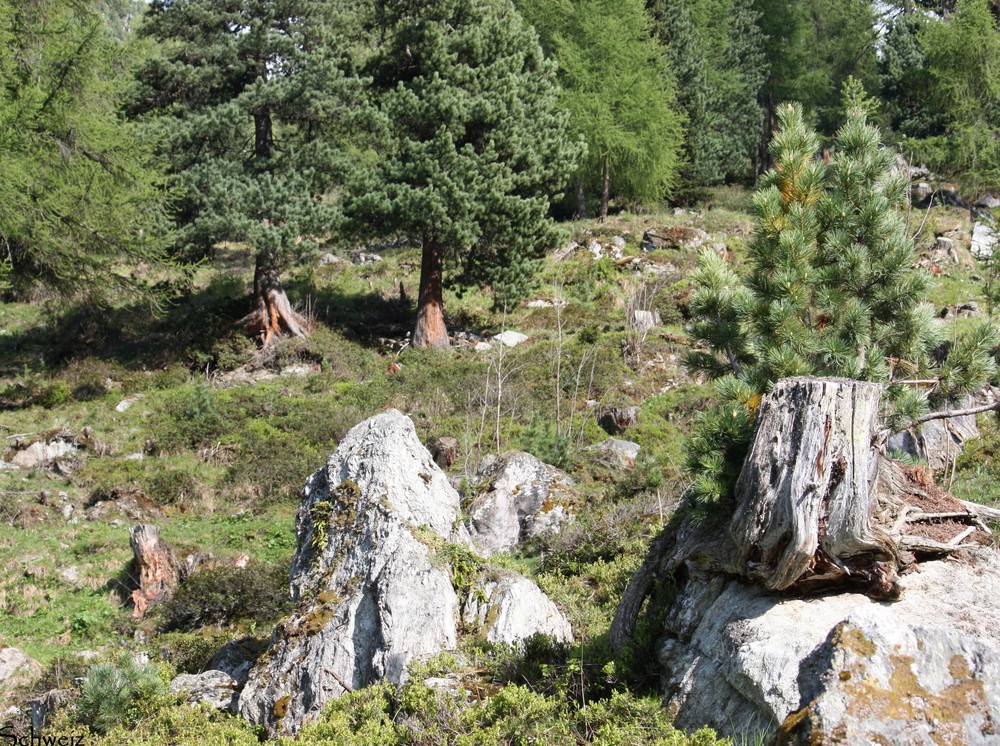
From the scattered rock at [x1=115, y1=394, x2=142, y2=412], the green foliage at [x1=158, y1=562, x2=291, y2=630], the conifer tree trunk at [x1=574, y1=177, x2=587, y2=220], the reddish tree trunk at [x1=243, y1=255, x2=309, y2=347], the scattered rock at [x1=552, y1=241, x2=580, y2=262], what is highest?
the conifer tree trunk at [x1=574, y1=177, x2=587, y2=220]

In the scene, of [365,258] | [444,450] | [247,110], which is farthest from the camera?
[365,258]

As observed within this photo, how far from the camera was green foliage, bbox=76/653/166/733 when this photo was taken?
6.07 m

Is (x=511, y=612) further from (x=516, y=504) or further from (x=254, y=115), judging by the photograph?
(x=254, y=115)

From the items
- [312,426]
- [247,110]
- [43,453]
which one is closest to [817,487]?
[312,426]

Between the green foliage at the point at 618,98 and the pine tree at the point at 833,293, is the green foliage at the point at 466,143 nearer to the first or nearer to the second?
the green foliage at the point at 618,98

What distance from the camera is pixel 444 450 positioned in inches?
534

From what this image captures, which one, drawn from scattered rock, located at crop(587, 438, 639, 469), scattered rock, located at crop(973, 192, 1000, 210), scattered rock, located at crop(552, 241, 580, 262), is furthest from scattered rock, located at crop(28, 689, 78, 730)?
scattered rock, located at crop(973, 192, 1000, 210)

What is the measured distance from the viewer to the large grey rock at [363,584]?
592 centimetres

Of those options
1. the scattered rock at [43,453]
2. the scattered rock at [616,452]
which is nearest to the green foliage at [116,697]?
the scattered rock at [616,452]

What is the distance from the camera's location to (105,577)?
10.9 meters

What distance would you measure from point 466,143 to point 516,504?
12119 mm

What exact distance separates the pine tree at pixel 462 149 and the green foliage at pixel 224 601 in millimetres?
11176

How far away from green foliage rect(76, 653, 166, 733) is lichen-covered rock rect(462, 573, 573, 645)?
7.72 feet

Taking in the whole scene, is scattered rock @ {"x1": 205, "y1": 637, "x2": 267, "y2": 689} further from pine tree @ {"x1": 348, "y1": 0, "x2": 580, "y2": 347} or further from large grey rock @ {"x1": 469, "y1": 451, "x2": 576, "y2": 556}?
pine tree @ {"x1": 348, "y1": 0, "x2": 580, "y2": 347}
